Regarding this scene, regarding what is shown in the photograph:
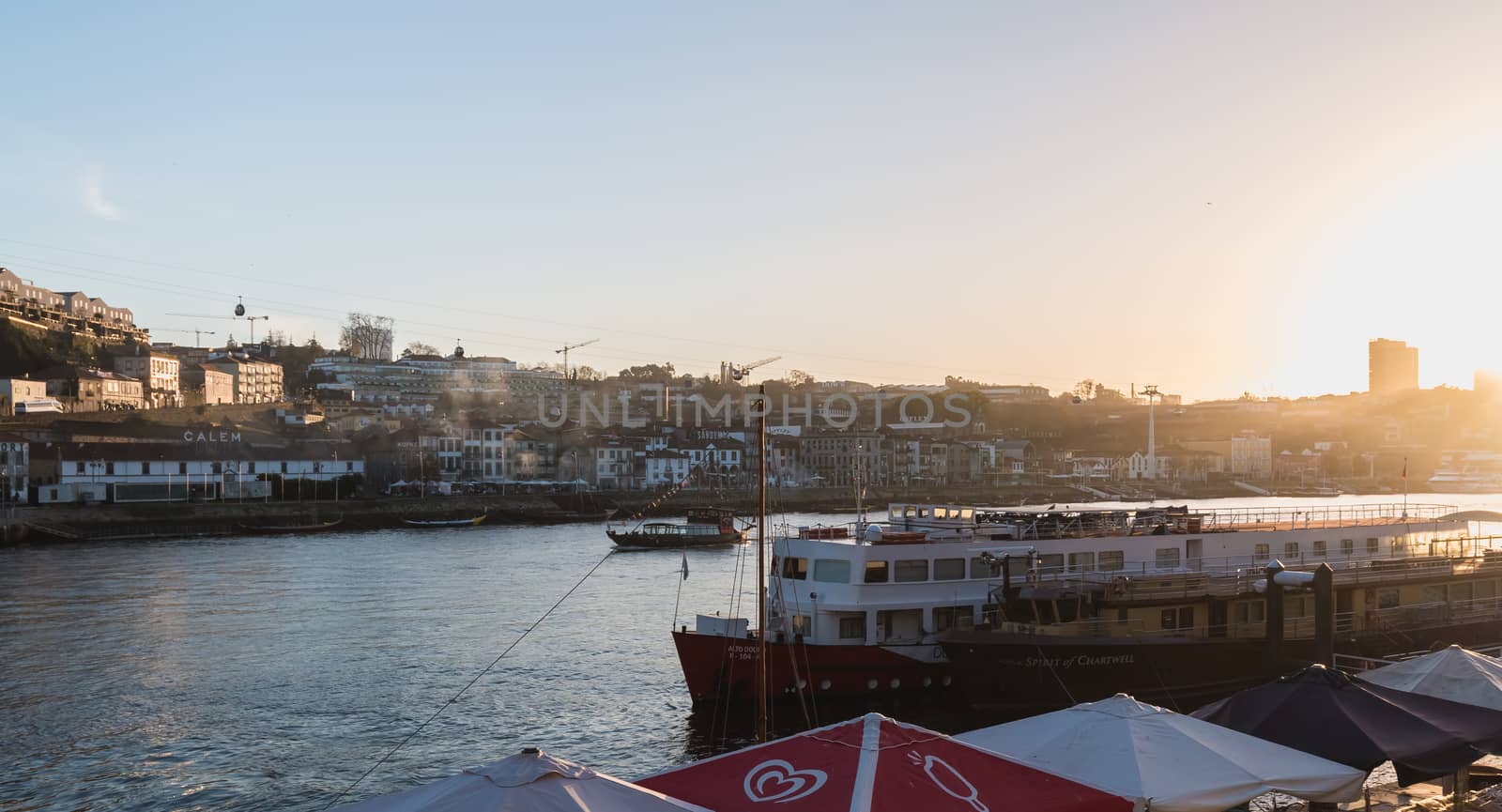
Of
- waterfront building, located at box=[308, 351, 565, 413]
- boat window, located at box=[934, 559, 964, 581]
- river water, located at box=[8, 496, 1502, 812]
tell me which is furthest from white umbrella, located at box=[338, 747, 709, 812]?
waterfront building, located at box=[308, 351, 565, 413]

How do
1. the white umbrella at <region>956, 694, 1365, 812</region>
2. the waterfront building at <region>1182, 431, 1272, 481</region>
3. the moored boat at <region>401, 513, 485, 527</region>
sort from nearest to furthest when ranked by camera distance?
1. the white umbrella at <region>956, 694, 1365, 812</region>
2. the moored boat at <region>401, 513, 485, 527</region>
3. the waterfront building at <region>1182, 431, 1272, 481</region>

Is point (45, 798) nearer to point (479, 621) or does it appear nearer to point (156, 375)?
point (479, 621)

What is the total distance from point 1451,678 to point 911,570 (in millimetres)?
10339

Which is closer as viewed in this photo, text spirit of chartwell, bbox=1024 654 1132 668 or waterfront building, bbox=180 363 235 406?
text spirit of chartwell, bbox=1024 654 1132 668

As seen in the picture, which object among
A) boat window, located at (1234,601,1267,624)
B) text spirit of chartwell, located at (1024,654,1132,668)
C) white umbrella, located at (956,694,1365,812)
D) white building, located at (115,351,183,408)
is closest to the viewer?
white umbrella, located at (956,694,1365,812)

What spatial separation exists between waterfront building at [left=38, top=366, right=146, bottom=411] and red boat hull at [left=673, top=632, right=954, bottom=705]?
97.7 meters

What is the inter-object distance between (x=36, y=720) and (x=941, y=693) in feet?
54.8

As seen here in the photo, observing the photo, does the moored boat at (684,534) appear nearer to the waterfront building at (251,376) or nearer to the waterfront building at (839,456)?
the waterfront building at (839,456)

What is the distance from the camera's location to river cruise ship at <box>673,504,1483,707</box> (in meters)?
21.0

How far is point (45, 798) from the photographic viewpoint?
17562 mm

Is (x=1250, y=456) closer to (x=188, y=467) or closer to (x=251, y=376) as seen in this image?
(x=251, y=376)

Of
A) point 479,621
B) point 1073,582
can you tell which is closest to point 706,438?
point 479,621

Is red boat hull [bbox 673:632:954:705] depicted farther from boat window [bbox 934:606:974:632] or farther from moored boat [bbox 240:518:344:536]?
moored boat [bbox 240:518:344:536]

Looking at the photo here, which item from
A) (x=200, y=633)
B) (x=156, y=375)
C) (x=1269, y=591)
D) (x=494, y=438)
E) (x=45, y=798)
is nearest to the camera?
(x=45, y=798)
